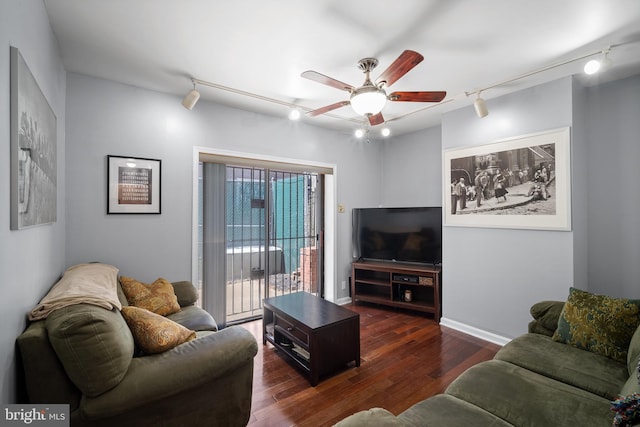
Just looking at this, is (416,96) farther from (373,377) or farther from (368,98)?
(373,377)

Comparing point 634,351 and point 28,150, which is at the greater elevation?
point 28,150

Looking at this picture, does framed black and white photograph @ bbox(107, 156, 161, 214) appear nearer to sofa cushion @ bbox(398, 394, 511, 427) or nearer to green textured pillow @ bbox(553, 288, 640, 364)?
sofa cushion @ bbox(398, 394, 511, 427)

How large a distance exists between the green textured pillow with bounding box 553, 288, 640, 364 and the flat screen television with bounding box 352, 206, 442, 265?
1.83 m

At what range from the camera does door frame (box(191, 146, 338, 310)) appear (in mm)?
3184

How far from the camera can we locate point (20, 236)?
133 centimetres

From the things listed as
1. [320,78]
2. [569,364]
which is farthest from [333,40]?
[569,364]

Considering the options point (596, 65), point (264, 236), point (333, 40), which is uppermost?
point (333, 40)

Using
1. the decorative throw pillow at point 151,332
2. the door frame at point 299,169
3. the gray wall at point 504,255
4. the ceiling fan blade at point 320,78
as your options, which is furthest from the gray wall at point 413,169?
the decorative throw pillow at point 151,332

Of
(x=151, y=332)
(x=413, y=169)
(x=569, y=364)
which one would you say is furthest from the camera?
(x=413, y=169)

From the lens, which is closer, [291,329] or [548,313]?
[548,313]

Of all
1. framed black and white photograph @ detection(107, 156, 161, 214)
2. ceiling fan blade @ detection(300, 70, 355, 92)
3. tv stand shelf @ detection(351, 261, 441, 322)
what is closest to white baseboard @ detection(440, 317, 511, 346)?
tv stand shelf @ detection(351, 261, 441, 322)

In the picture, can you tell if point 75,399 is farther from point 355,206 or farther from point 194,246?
point 355,206

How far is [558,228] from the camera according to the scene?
268cm

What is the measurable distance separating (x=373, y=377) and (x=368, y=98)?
224cm
